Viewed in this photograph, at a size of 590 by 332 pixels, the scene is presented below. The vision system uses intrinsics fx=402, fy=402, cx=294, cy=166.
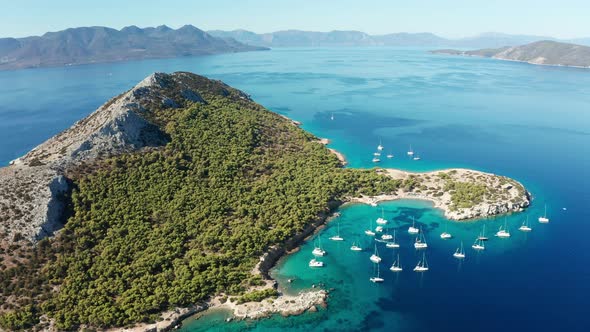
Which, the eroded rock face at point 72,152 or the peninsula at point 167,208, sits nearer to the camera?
the peninsula at point 167,208

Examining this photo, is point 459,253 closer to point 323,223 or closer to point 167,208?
point 323,223

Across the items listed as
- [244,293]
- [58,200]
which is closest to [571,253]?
[244,293]

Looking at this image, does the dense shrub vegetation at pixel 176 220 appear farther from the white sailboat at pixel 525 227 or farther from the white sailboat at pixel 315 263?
the white sailboat at pixel 525 227

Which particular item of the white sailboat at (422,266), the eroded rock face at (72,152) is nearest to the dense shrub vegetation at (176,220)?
the eroded rock face at (72,152)

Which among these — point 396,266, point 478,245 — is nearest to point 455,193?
point 478,245

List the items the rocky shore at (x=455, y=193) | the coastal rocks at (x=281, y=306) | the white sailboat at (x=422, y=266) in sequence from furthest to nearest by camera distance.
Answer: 1. the rocky shore at (x=455, y=193)
2. the white sailboat at (x=422, y=266)
3. the coastal rocks at (x=281, y=306)

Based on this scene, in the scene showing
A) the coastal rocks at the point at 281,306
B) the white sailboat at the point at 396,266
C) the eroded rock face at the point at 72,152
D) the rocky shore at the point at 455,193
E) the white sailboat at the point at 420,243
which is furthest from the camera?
the rocky shore at the point at 455,193

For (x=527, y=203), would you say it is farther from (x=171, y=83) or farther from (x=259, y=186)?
(x=171, y=83)

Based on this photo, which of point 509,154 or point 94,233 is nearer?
point 94,233
